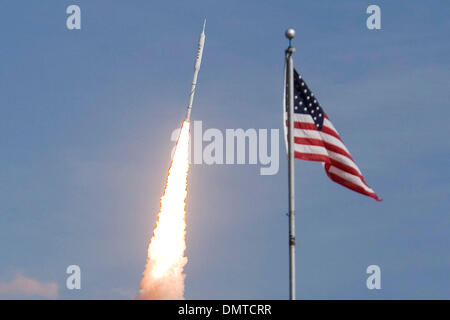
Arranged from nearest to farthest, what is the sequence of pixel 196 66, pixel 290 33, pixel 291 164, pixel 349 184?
pixel 291 164 < pixel 290 33 < pixel 349 184 < pixel 196 66

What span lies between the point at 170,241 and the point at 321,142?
46895 millimetres

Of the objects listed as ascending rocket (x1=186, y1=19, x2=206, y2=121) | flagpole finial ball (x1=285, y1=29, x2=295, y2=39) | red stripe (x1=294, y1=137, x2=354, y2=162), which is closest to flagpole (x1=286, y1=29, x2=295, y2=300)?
flagpole finial ball (x1=285, y1=29, x2=295, y2=39)

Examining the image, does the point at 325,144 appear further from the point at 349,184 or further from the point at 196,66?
the point at 196,66

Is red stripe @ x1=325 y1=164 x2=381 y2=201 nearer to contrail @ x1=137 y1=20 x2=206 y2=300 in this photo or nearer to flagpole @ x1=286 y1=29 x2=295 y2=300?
flagpole @ x1=286 y1=29 x2=295 y2=300

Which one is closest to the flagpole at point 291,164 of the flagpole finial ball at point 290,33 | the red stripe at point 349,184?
the flagpole finial ball at point 290,33

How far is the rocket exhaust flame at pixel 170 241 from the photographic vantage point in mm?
109750

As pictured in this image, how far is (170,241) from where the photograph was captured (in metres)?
112

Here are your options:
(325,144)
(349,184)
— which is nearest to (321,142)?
(325,144)

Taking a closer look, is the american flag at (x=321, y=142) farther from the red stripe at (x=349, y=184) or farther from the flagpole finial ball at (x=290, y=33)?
the flagpole finial ball at (x=290, y=33)
